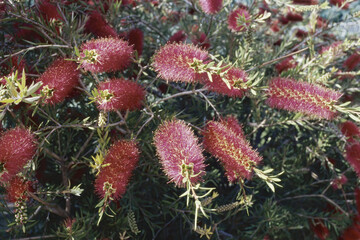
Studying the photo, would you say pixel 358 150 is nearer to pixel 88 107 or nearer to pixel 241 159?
pixel 241 159

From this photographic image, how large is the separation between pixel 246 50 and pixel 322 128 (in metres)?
0.42

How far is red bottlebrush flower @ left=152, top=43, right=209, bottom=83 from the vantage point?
2.33ft

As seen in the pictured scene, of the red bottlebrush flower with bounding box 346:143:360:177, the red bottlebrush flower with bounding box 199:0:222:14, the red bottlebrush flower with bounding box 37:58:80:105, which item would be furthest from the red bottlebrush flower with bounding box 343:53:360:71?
the red bottlebrush flower with bounding box 37:58:80:105

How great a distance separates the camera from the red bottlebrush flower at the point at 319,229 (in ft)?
3.95

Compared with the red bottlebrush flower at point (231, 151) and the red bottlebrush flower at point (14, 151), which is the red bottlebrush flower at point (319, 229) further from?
the red bottlebrush flower at point (14, 151)

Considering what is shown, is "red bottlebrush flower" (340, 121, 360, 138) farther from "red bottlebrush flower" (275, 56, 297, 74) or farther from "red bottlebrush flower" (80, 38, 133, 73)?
"red bottlebrush flower" (80, 38, 133, 73)

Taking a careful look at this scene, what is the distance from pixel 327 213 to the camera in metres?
1.23

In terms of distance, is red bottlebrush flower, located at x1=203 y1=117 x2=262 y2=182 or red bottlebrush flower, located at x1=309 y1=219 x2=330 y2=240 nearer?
red bottlebrush flower, located at x1=203 y1=117 x2=262 y2=182

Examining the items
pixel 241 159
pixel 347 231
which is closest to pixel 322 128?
pixel 347 231

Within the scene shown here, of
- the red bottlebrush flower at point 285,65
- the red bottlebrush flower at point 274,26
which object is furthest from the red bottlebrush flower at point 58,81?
the red bottlebrush flower at point 274,26

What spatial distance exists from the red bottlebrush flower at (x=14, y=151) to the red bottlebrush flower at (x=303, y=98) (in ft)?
1.85

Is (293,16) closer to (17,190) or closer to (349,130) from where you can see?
(349,130)

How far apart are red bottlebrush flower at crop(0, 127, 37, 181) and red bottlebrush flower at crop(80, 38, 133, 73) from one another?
19 cm

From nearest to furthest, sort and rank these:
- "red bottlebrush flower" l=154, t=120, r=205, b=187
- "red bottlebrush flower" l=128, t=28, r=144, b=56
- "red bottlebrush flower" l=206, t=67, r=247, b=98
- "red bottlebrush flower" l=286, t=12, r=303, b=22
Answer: "red bottlebrush flower" l=154, t=120, r=205, b=187
"red bottlebrush flower" l=206, t=67, r=247, b=98
"red bottlebrush flower" l=128, t=28, r=144, b=56
"red bottlebrush flower" l=286, t=12, r=303, b=22
